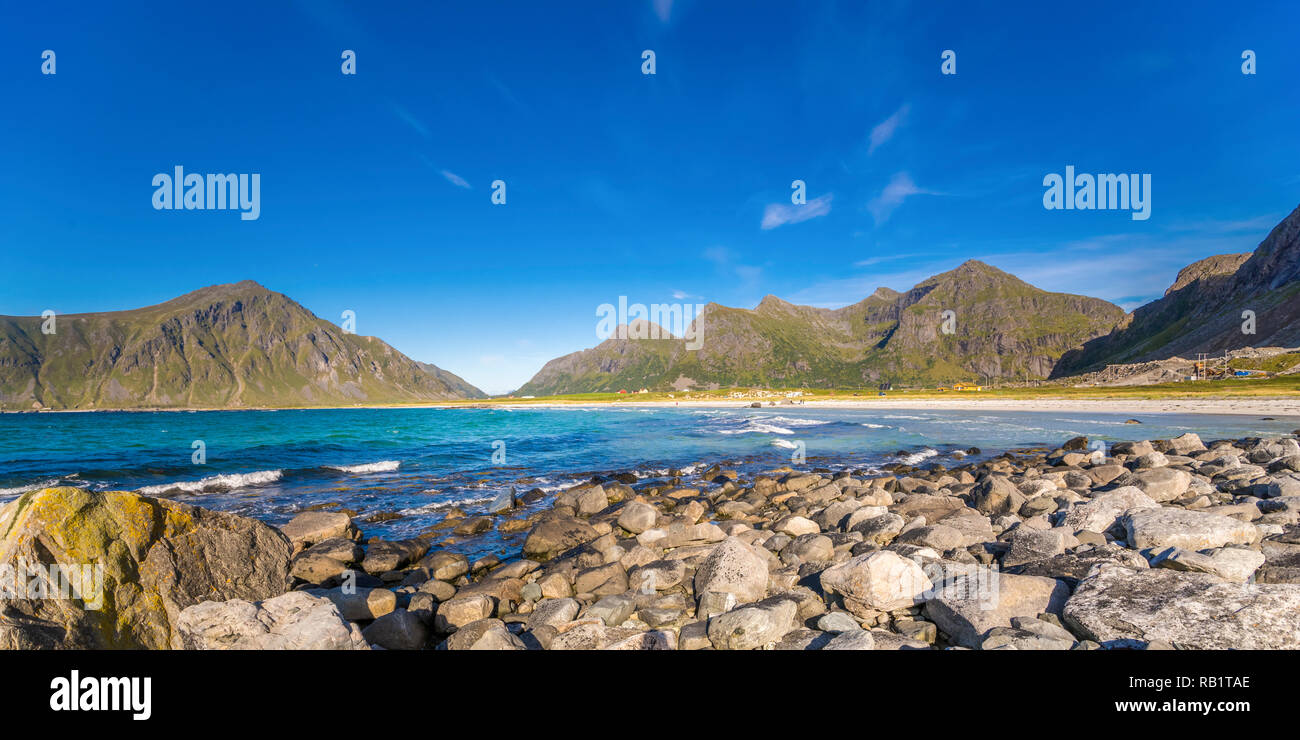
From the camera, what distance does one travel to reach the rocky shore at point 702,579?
6.29 m

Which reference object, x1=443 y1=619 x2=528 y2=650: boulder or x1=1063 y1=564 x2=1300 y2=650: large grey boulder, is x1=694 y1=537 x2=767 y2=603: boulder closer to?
x1=443 y1=619 x2=528 y2=650: boulder

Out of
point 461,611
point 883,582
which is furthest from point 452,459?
point 883,582

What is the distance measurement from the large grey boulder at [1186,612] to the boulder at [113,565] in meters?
12.8

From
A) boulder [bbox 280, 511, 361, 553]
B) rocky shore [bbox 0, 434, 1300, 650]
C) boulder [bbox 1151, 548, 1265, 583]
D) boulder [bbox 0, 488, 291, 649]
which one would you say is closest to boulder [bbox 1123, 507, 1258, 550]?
rocky shore [bbox 0, 434, 1300, 650]

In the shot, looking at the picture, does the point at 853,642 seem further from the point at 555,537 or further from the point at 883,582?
the point at 555,537

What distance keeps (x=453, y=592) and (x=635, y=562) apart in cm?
423

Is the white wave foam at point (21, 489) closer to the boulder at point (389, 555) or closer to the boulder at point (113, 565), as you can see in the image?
the boulder at point (389, 555)

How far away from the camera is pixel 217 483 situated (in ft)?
84.4

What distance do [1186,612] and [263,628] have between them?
1194cm

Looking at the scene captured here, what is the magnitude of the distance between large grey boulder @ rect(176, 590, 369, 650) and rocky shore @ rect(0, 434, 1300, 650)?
0.02 metres

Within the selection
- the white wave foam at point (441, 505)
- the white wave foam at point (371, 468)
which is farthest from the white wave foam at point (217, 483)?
the white wave foam at point (441, 505)

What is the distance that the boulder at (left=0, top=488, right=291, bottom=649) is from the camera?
5.64m
